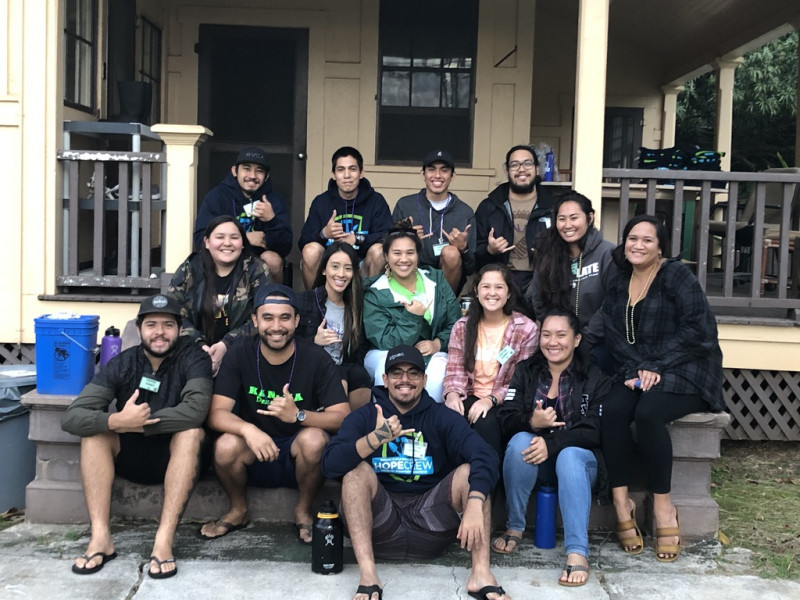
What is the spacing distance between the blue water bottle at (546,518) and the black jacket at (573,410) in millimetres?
177

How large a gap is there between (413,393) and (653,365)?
1.24m

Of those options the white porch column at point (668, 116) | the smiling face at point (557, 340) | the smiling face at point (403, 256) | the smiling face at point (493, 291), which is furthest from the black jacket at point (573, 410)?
the white porch column at point (668, 116)

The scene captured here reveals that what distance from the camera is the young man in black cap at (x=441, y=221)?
6.16 m

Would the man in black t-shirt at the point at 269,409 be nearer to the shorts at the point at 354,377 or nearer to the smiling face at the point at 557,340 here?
the shorts at the point at 354,377

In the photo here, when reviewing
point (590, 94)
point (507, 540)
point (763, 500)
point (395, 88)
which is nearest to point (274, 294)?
point (507, 540)

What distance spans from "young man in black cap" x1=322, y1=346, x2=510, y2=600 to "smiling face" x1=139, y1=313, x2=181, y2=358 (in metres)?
0.96

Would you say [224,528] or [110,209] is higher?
[110,209]

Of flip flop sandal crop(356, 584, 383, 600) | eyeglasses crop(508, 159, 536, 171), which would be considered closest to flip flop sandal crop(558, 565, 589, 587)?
flip flop sandal crop(356, 584, 383, 600)

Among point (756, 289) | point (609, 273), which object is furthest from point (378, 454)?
point (756, 289)

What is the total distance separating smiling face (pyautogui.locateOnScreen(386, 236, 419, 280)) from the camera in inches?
211

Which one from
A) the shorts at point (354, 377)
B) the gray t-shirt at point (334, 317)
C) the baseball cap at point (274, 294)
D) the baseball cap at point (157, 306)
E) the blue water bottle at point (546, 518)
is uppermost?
the baseball cap at point (274, 294)

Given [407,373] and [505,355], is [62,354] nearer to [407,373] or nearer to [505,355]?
[407,373]

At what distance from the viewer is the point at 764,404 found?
21.5 ft

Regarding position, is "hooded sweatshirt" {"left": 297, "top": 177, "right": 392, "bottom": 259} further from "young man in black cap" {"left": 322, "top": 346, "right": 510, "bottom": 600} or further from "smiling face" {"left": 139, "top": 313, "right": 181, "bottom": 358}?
"young man in black cap" {"left": 322, "top": 346, "right": 510, "bottom": 600}
